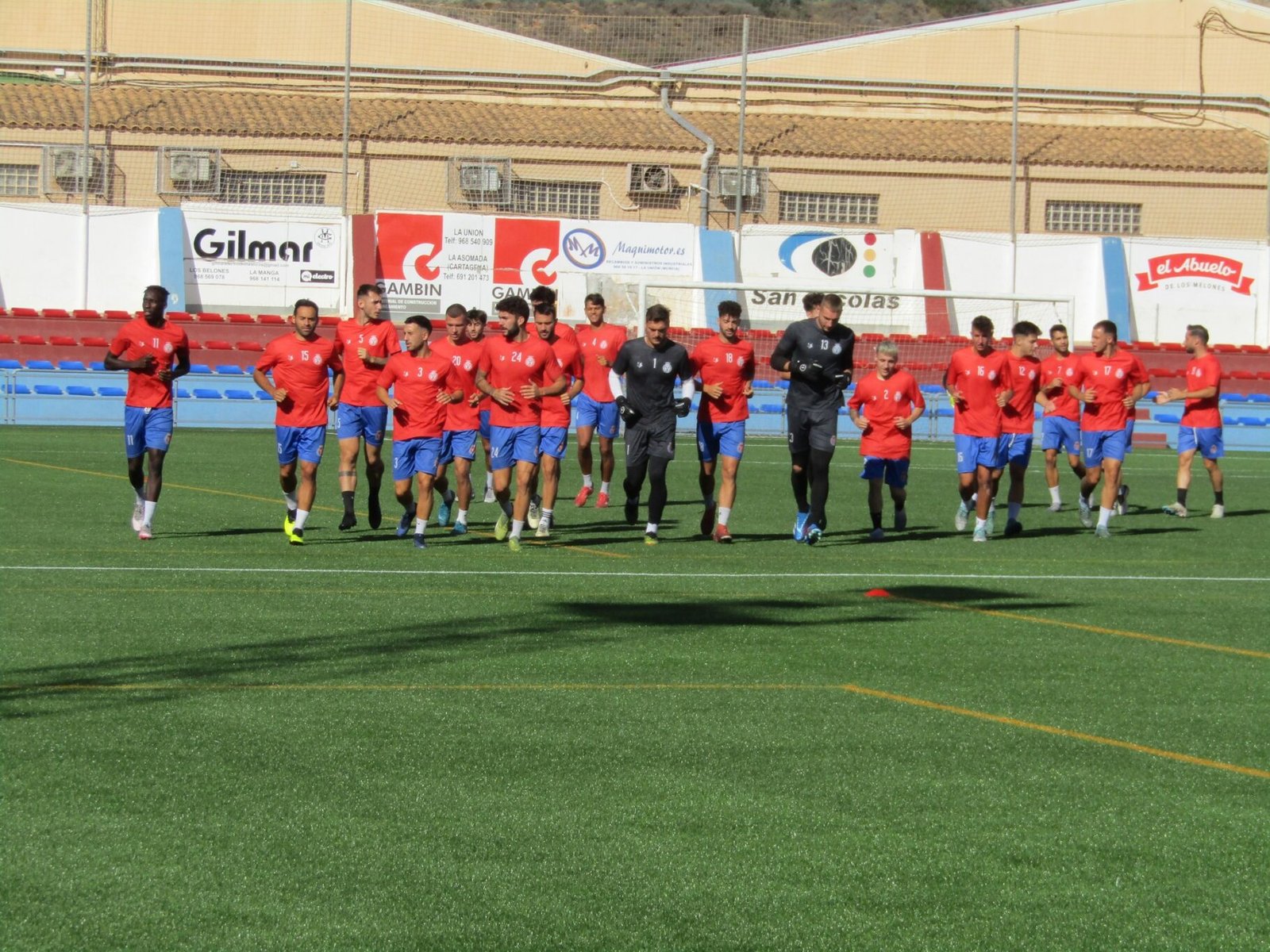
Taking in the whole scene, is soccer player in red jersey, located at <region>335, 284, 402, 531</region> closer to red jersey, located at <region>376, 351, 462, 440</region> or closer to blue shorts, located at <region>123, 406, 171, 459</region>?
red jersey, located at <region>376, 351, 462, 440</region>

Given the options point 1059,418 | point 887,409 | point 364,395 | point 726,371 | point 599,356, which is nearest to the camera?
point 726,371

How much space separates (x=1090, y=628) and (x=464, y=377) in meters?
6.45

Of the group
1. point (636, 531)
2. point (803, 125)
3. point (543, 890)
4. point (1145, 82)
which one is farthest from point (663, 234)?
point (543, 890)

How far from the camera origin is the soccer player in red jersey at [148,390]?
1471 cm

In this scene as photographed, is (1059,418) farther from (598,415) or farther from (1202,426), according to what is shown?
(598,415)

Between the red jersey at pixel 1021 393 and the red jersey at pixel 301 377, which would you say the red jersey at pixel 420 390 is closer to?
the red jersey at pixel 301 377

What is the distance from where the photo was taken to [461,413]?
51.1ft

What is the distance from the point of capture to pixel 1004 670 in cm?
920

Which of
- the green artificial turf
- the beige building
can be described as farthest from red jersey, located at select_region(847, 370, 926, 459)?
the beige building

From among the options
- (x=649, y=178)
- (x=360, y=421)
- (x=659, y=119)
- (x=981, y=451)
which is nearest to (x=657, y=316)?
(x=360, y=421)

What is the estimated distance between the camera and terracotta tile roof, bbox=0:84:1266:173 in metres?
46.4

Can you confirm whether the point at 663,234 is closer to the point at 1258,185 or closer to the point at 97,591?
the point at 1258,185

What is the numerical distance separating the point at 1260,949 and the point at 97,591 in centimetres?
843

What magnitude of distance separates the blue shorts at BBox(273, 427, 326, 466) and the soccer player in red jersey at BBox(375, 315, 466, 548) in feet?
2.22
